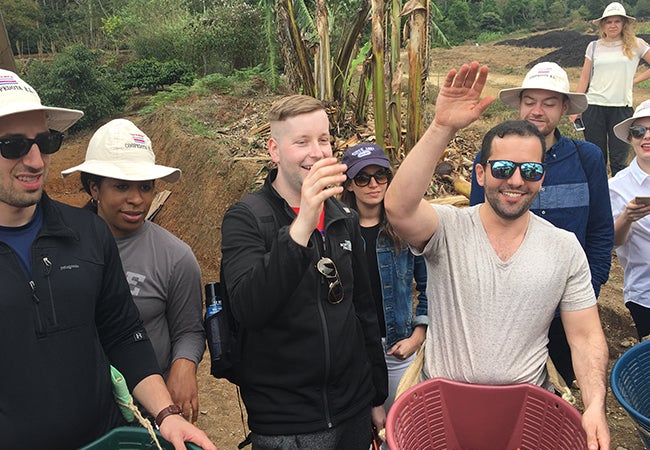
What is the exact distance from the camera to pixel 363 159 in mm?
2887

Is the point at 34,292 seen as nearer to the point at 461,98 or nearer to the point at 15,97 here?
the point at 15,97

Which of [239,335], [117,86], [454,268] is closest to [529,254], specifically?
[454,268]

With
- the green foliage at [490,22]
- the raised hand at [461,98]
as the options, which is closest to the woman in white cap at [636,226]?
the raised hand at [461,98]

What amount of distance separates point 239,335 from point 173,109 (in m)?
8.86

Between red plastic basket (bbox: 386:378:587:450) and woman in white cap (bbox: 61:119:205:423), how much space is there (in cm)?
100

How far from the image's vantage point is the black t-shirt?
9.25 feet

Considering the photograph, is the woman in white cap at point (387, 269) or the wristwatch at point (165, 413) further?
the woman in white cap at point (387, 269)

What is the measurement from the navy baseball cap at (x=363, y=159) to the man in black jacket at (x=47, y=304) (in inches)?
53.8

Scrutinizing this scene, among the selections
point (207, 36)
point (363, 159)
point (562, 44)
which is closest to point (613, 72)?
point (363, 159)

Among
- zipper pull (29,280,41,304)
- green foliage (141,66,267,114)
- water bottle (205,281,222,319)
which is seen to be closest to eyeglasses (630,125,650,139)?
water bottle (205,281,222,319)

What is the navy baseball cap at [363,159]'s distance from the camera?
2855 millimetres

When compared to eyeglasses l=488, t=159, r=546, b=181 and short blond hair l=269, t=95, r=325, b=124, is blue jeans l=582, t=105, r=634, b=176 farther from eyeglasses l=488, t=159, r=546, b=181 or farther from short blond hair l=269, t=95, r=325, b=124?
short blond hair l=269, t=95, r=325, b=124

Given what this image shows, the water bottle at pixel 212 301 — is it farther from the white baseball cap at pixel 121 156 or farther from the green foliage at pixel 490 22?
the green foliage at pixel 490 22

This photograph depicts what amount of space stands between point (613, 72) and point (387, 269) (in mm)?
4472
